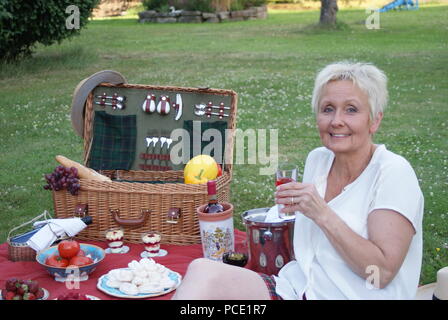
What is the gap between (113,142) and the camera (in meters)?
4.58

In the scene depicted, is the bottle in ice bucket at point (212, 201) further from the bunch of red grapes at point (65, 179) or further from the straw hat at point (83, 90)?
the straw hat at point (83, 90)

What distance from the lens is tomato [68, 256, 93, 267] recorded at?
3.23 metres

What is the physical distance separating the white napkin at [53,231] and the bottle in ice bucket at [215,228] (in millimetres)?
749


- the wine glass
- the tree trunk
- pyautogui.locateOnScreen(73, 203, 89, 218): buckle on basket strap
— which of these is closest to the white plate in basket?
the wine glass

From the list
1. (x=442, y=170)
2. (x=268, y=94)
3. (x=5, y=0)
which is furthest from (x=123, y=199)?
(x=5, y=0)

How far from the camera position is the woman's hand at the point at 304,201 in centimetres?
249

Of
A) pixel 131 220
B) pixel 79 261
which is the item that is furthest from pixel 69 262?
pixel 131 220

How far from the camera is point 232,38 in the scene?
17438 millimetres

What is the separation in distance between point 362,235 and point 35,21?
31.3ft

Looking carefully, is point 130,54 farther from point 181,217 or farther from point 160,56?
point 181,217

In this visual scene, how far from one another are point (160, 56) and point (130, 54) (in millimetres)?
819

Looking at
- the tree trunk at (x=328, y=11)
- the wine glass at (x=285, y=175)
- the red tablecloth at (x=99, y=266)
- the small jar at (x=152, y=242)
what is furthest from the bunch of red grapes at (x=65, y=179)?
the tree trunk at (x=328, y=11)

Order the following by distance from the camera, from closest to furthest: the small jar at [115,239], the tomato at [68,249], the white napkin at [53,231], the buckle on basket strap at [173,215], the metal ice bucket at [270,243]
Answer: the metal ice bucket at [270,243] → the tomato at [68,249] → the white napkin at [53,231] → the small jar at [115,239] → the buckle on basket strap at [173,215]

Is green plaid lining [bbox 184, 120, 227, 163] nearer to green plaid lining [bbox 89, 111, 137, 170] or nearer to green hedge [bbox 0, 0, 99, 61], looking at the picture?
green plaid lining [bbox 89, 111, 137, 170]
